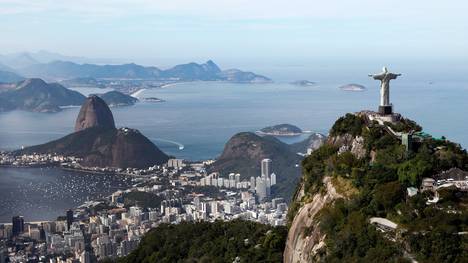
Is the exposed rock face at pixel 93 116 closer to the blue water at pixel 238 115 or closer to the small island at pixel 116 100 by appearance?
the blue water at pixel 238 115

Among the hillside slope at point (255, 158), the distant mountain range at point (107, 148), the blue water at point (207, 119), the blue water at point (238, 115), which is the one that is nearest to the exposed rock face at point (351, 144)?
the blue water at point (207, 119)

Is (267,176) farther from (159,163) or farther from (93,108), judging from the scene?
(93,108)

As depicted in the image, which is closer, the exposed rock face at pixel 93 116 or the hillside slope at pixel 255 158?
the hillside slope at pixel 255 158

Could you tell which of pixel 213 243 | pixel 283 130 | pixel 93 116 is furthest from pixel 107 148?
pixel 213 243

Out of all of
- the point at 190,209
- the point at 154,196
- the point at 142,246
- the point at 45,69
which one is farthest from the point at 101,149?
the point at 45,69

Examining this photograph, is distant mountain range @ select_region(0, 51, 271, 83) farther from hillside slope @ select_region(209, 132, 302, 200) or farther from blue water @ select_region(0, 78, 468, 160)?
hillside slope @ select_region(209, 132, 302, 200)

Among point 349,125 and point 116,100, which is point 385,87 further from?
point 116,100
